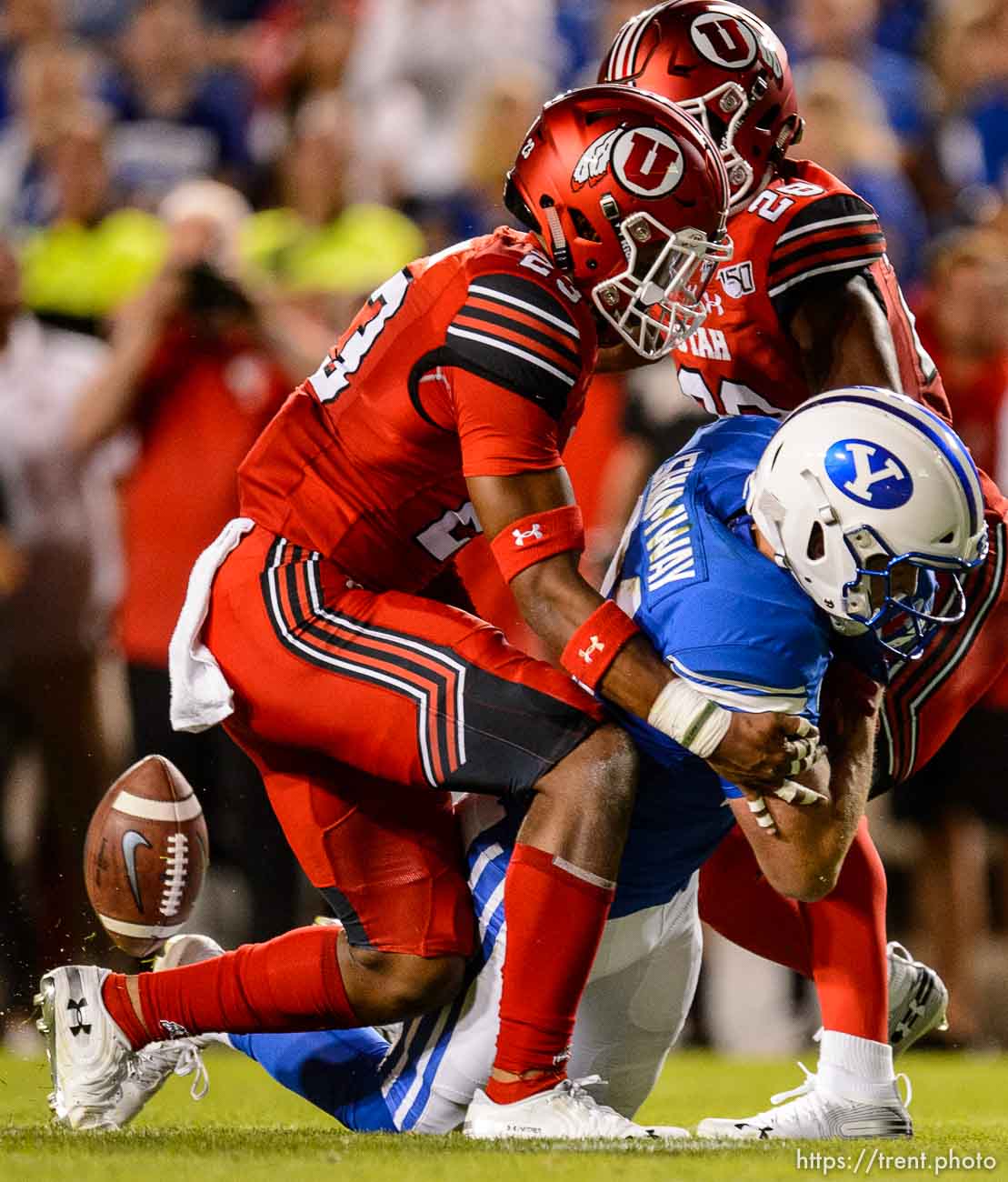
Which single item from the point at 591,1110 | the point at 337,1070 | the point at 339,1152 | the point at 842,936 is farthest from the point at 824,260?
the point at 339,1152

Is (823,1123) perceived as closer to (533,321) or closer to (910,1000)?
(910,1000)

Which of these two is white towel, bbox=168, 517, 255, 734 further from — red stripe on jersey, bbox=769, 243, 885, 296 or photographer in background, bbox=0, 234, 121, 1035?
photographer in background, bbox=0, 234, 121, 1035

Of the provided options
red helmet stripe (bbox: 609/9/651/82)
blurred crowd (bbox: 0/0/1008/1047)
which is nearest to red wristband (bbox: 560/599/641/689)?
red helmet stripe (bbox: 609/9/651/82)

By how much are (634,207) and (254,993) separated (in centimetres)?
161

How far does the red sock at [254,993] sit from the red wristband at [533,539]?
0.82m

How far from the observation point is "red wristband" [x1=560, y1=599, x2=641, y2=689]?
356cm

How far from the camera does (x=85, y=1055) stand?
3914mm

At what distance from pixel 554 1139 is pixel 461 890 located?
567 mm

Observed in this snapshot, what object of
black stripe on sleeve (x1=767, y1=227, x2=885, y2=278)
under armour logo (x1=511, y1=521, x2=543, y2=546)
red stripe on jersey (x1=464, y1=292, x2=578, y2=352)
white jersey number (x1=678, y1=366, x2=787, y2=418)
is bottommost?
white jersey number (x1=678, y1=366, x2=787, y2=418)

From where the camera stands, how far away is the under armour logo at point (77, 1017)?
155 inches

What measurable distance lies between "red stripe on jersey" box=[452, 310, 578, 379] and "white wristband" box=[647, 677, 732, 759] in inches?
23.9

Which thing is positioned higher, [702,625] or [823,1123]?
[702,625]

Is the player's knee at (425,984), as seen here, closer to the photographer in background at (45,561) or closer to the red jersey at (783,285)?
the red jersey at (783,285)

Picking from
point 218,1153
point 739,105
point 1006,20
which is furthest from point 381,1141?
point 1006,20
